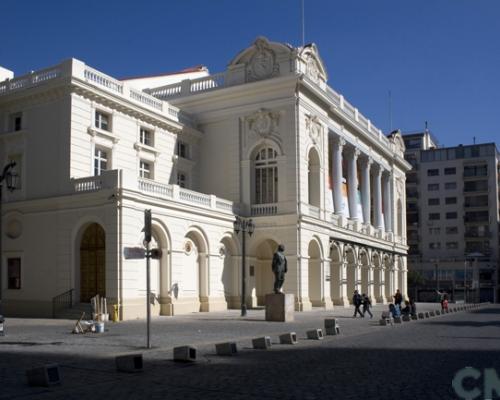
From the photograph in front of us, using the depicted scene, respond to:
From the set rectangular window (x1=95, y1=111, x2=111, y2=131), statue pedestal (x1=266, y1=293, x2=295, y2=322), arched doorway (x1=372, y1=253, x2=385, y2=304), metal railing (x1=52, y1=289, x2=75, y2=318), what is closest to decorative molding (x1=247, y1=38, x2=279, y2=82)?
rectangular window (x1=95, y1=111, x2=111, y2=131)

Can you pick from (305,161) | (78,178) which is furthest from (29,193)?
(305,161)

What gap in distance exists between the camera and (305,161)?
40812mm

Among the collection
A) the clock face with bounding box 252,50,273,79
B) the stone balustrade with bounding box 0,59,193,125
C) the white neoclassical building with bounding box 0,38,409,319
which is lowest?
the white neoclassical building with bounding box 0,38,409,319

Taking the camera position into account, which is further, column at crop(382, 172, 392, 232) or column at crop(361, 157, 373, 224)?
column at crop(382, 172, 392, 232)

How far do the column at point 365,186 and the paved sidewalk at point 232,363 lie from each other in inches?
1300

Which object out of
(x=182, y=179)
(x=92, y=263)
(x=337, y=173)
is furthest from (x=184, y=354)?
(x=337, y=173)

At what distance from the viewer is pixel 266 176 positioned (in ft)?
136

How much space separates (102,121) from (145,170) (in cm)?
434

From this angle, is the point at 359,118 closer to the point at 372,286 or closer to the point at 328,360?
the point at 372,286

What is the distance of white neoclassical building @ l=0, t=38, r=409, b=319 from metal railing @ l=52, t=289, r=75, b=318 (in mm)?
68

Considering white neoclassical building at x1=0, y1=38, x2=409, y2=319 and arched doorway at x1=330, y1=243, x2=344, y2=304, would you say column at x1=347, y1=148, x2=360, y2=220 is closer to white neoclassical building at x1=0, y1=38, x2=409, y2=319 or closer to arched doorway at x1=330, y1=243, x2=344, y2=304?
white neoclassical building at x1=0, y1=38, x2=409, y2=319

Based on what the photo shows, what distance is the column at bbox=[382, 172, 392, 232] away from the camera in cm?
6309

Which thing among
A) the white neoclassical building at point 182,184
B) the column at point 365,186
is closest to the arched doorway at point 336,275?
the white neoclassical building at point 182,184

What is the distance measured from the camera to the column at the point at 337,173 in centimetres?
4772
